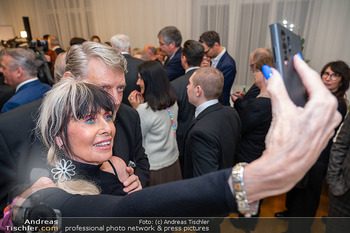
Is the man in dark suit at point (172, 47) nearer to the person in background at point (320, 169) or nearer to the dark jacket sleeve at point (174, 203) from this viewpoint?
the person in background at point (320, 169)

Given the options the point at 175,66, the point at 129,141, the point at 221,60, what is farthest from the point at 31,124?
the point at 221,60

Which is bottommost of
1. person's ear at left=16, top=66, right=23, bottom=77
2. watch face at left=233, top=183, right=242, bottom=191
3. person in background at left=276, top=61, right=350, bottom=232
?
person in background at left=276, top=61, right=350, bottom=232

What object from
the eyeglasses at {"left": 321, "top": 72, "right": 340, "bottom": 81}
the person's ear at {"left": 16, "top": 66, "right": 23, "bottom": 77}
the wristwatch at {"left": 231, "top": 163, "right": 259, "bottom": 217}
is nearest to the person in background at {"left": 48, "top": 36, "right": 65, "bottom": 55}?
the person's ear at {"left": 16, "top": 66, "right": 23, "bottom": 77}

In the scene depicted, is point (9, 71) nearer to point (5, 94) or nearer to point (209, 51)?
point (5, 94)

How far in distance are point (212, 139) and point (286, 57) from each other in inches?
46.6

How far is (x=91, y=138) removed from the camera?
2.92 feet

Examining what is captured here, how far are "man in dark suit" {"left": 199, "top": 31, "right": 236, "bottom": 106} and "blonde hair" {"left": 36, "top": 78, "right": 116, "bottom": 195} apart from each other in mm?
2679

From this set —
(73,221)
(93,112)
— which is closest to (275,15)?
(93,112)

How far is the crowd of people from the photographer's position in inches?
17.1

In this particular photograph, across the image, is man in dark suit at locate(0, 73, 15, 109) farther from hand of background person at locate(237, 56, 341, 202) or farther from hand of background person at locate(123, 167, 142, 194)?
hand of background person at locate(237, 56, 341, 202)

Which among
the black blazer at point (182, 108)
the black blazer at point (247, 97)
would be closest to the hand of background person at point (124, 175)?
the black blazer at point (182, 108)

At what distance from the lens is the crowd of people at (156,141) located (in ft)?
1.42

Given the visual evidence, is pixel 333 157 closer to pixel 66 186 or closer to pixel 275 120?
pixel 275 120

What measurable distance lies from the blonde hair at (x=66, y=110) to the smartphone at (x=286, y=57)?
2.34 ft
